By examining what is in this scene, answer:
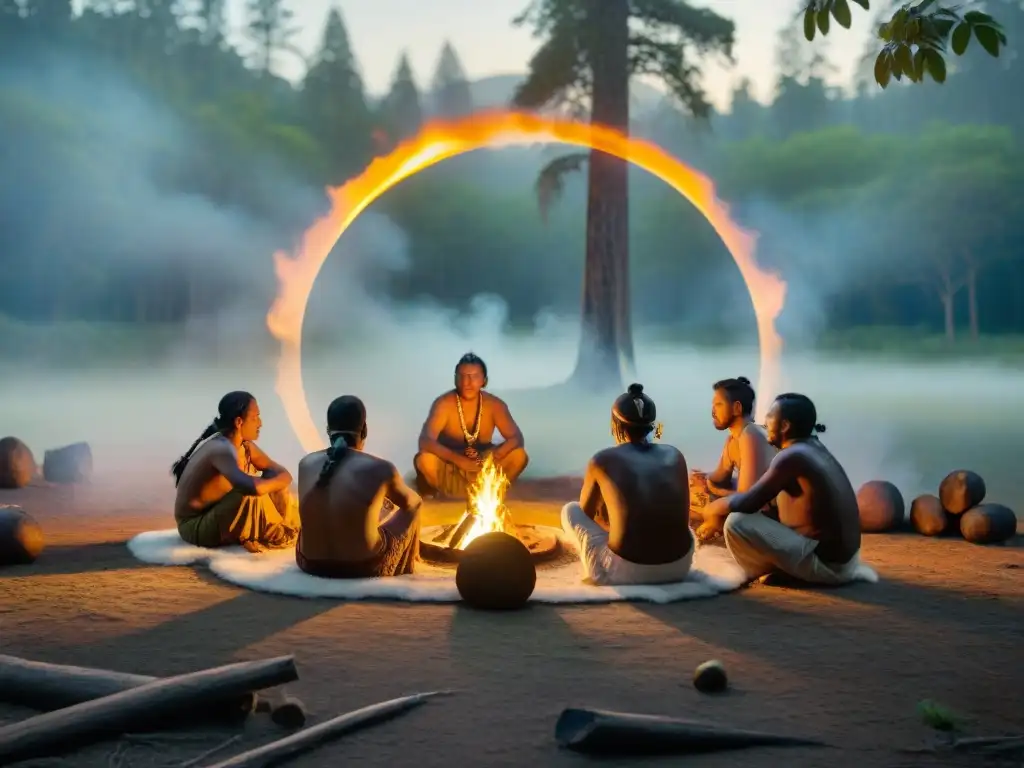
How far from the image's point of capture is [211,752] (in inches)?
144

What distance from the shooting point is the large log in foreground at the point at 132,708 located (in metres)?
3.56

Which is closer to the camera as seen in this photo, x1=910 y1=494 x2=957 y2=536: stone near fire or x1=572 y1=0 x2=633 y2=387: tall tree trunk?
x1=910 y1=494 x2=957 y2=536: stone near fire

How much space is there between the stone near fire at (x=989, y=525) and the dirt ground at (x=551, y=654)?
3.57 feet

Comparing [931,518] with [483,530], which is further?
[931,518]

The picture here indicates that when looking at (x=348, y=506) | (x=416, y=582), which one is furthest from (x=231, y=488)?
(x=416, y=582)

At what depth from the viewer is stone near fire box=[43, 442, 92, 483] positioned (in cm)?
1090

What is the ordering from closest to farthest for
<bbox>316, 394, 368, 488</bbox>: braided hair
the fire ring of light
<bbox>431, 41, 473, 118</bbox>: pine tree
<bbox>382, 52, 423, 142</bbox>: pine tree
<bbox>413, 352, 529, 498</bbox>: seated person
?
<bbox>316, 394, 368, 488</bbox>: braided hair → <bbox>413, 352, 529, 498</bbox>: seated person → the fire ring of light → <bbox>382, 52, 423, 142</bbox>: pine tree → <bbox>431, 41, 473, 118</bbox>: pine tree

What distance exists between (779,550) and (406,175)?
20.0 feet

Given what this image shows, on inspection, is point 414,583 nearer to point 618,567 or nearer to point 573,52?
point 618,567

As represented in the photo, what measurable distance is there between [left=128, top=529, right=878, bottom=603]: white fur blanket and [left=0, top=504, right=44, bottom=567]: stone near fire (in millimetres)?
705

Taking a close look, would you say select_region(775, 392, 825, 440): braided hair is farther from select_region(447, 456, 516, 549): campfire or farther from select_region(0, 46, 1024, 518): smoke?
select_region(0, 46, 1024, 518): smoke

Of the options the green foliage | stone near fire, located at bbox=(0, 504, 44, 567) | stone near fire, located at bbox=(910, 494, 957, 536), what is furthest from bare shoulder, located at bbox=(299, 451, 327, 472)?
stone near fire, located at bbox=(910, 494, 957, 536)

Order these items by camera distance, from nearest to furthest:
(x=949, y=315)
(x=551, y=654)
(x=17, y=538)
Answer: (x=551, y=654) < (x=17, y=538) < (x=949, y=315)

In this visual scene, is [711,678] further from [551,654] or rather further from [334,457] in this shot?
[334,457]
